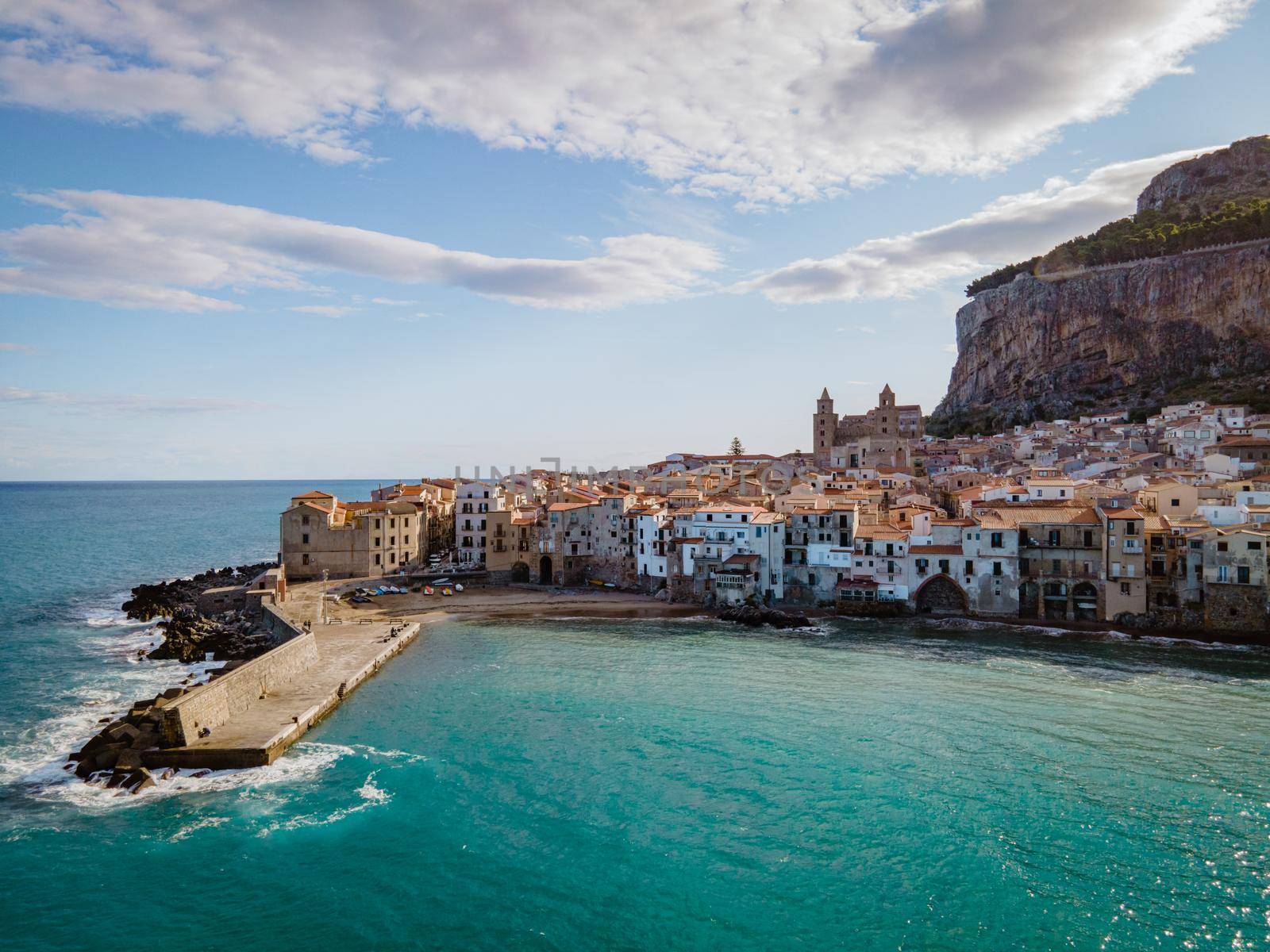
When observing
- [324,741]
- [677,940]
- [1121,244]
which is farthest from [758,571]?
[1121,244]

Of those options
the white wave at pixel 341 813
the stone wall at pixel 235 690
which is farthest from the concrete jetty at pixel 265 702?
the white wave at pixel 341 813

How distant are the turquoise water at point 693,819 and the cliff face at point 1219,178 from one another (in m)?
129

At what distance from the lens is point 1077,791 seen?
24359mm

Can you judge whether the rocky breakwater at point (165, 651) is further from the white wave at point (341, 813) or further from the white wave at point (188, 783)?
the white wave at point (341, 813)

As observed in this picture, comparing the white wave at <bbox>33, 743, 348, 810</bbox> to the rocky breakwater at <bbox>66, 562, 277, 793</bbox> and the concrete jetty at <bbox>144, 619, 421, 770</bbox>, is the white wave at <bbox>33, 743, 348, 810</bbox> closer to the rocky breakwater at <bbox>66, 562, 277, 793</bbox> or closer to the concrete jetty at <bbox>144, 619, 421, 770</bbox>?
the rocky breakwater at <bbox>66, 562, 277, 793</bbox>

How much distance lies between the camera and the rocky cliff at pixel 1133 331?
103500 mm

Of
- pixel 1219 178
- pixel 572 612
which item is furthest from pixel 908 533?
pixel 1219 178

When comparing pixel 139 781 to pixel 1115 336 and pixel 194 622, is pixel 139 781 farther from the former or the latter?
pixel 1115 336

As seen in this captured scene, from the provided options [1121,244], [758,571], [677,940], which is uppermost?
[1121,244]

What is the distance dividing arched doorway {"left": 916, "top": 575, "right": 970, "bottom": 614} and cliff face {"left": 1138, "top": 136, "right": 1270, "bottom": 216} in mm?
113175

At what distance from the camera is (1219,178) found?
137750 mm

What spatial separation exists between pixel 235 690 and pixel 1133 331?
126 m

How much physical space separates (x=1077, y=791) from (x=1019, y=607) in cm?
2780

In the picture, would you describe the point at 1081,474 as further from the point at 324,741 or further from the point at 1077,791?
the point at 324,741
